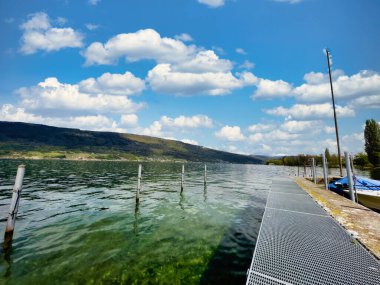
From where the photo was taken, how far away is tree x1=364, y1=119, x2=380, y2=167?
115m

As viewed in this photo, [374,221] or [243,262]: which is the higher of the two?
[374,221]

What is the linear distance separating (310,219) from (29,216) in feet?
59.1

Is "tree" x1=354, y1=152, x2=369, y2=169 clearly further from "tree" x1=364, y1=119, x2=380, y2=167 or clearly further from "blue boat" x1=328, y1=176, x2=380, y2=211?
"blue boat" x1=328, y1=176, x2=380, y2=211

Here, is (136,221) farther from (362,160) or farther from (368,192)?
(362,160)

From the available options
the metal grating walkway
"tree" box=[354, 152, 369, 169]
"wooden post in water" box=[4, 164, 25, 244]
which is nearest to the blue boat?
the metal grating walkway

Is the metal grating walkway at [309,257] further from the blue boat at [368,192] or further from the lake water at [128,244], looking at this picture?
the blue boat at [368,192]

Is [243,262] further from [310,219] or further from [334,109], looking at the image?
[334,109]

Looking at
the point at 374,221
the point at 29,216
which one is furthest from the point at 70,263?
the point at 374,221

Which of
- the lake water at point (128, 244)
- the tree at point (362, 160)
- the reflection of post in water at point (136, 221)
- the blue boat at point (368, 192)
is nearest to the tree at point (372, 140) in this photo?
the tree at point (362, 160)

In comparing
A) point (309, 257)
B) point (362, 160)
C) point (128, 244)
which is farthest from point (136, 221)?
point (362, 160)

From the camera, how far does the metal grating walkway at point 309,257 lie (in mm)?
5199

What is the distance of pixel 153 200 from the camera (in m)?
23.9

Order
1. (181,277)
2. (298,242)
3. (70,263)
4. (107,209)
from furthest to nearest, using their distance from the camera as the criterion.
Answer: (107,209), (70,263), (181,277), (298,242)

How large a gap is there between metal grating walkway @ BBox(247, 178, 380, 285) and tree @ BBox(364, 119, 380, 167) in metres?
135
